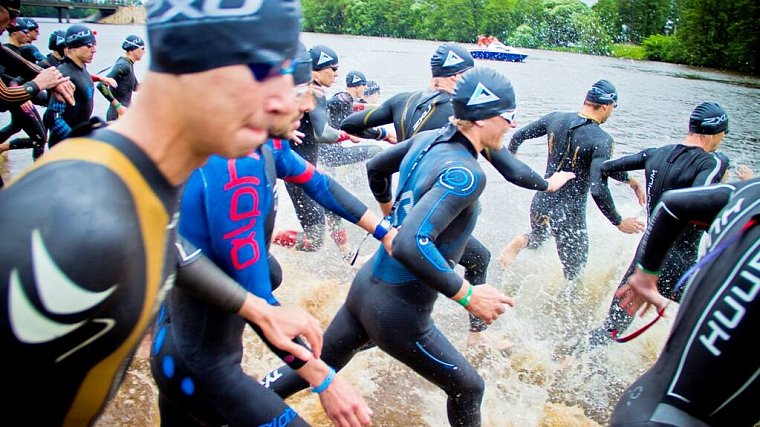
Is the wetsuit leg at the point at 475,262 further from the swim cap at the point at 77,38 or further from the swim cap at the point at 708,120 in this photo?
the swim cap at the point at 77,38

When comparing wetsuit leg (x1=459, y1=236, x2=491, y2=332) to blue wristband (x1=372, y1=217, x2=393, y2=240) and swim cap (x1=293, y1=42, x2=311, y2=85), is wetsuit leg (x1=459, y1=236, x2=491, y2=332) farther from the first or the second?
swim cap (x1=293, y1=42, x2=311, y2=85)

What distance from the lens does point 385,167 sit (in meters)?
3.55

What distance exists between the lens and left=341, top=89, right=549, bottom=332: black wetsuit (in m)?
4.34

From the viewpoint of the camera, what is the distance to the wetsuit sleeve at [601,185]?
514 centimetres

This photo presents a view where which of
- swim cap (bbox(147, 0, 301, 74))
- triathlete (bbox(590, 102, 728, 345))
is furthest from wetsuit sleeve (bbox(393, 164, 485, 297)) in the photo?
triathlete (bbox(590, 102, 728, 345))

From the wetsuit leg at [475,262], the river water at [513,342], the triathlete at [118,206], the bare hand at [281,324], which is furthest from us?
the wetsuit leg at [475,262]

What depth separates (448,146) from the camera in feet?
9.71

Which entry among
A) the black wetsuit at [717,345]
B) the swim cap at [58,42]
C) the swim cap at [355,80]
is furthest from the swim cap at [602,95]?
the swim cap at [58,42]

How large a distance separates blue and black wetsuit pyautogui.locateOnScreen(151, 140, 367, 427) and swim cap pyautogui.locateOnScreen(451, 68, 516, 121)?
1.22 metres

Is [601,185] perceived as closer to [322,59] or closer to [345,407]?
[322,59]

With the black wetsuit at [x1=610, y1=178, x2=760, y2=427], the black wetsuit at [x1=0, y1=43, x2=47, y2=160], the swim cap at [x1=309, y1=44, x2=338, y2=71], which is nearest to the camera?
the black wetsuit at [x1=610, y1=178, x2=760, y2=427]

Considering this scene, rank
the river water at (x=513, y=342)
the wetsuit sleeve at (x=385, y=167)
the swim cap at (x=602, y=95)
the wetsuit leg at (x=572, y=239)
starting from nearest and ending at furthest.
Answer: the wetsuit sleeve at (x=385, y=167) → the river water at (x=513, y=342) → the swim cap at (x=602, y=95) → the wetsuit leg at (x=572, y=239)

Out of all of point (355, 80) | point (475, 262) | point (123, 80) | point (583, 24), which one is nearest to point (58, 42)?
point (123, 80)

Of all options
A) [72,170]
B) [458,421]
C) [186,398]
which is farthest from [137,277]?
[458,421]
